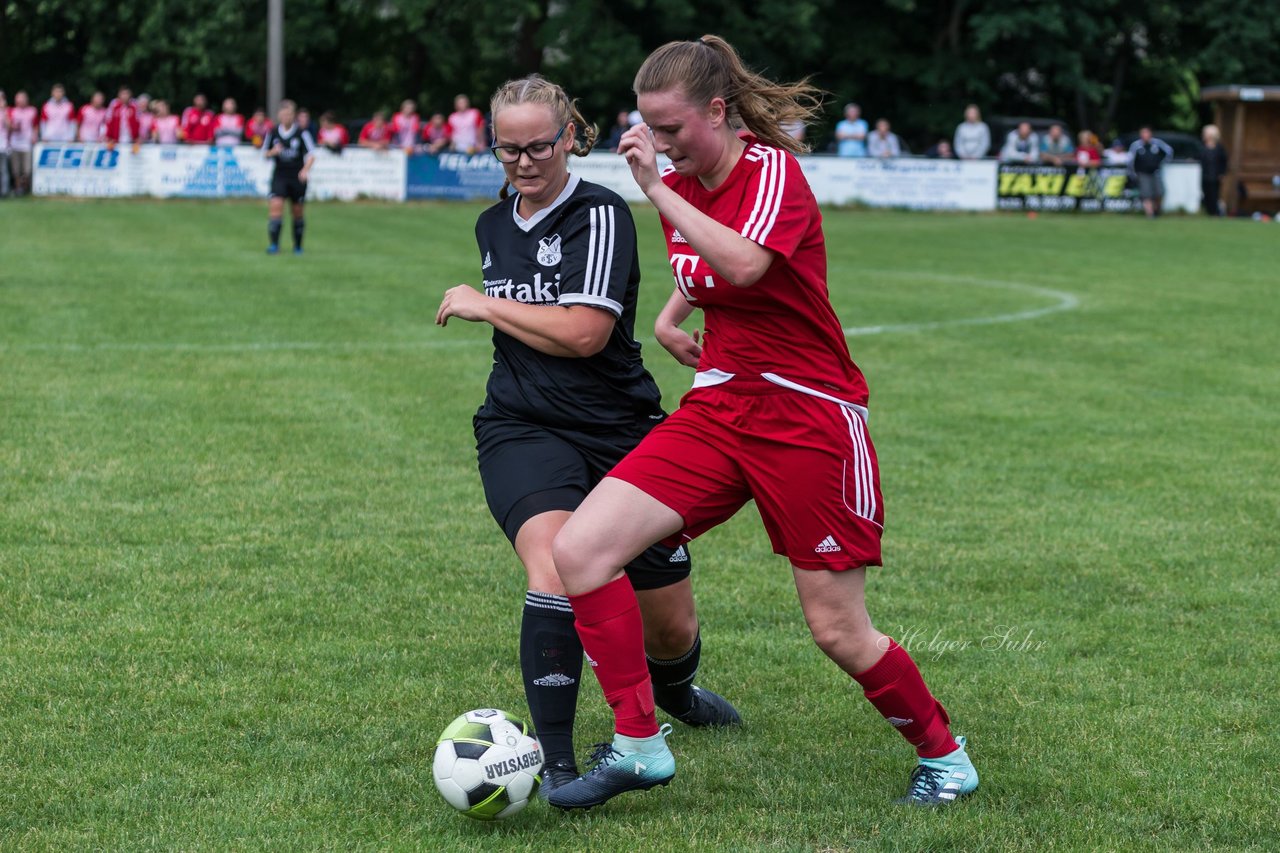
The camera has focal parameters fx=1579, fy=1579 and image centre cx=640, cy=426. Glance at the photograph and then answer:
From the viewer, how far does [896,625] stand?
19.1 feet

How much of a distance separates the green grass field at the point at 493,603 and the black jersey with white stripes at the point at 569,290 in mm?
1022

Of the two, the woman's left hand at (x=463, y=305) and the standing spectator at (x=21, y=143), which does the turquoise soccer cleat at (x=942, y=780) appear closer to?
the woman's left hand at (x=463, y=305)

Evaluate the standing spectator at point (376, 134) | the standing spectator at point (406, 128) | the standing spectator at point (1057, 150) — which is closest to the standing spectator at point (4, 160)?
the standing spectator at point (376, 134)

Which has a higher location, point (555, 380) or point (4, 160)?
point (4, 160)

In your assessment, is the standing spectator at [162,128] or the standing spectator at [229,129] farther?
the standing spectator at [229,129]

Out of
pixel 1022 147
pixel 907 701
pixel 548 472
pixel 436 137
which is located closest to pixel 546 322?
pixel 548 472

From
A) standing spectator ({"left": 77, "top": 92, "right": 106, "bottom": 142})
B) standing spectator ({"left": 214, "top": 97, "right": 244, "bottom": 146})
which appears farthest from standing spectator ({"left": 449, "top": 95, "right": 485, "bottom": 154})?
standing spectator ({"left": 77, "top": 92, "right": 106, "bottom": 142})

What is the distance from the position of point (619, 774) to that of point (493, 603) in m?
2.06

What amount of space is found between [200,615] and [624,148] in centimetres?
278

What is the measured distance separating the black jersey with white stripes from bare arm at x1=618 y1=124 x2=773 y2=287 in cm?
56

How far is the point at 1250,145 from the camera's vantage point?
117ft

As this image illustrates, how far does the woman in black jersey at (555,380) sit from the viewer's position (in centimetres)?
420

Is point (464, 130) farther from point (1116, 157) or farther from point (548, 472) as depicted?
point (548, 472)

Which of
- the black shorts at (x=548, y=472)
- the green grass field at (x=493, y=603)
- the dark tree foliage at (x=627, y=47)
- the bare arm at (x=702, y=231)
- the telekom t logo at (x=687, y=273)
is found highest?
the dark tree foliage at (x=627, y=47)
